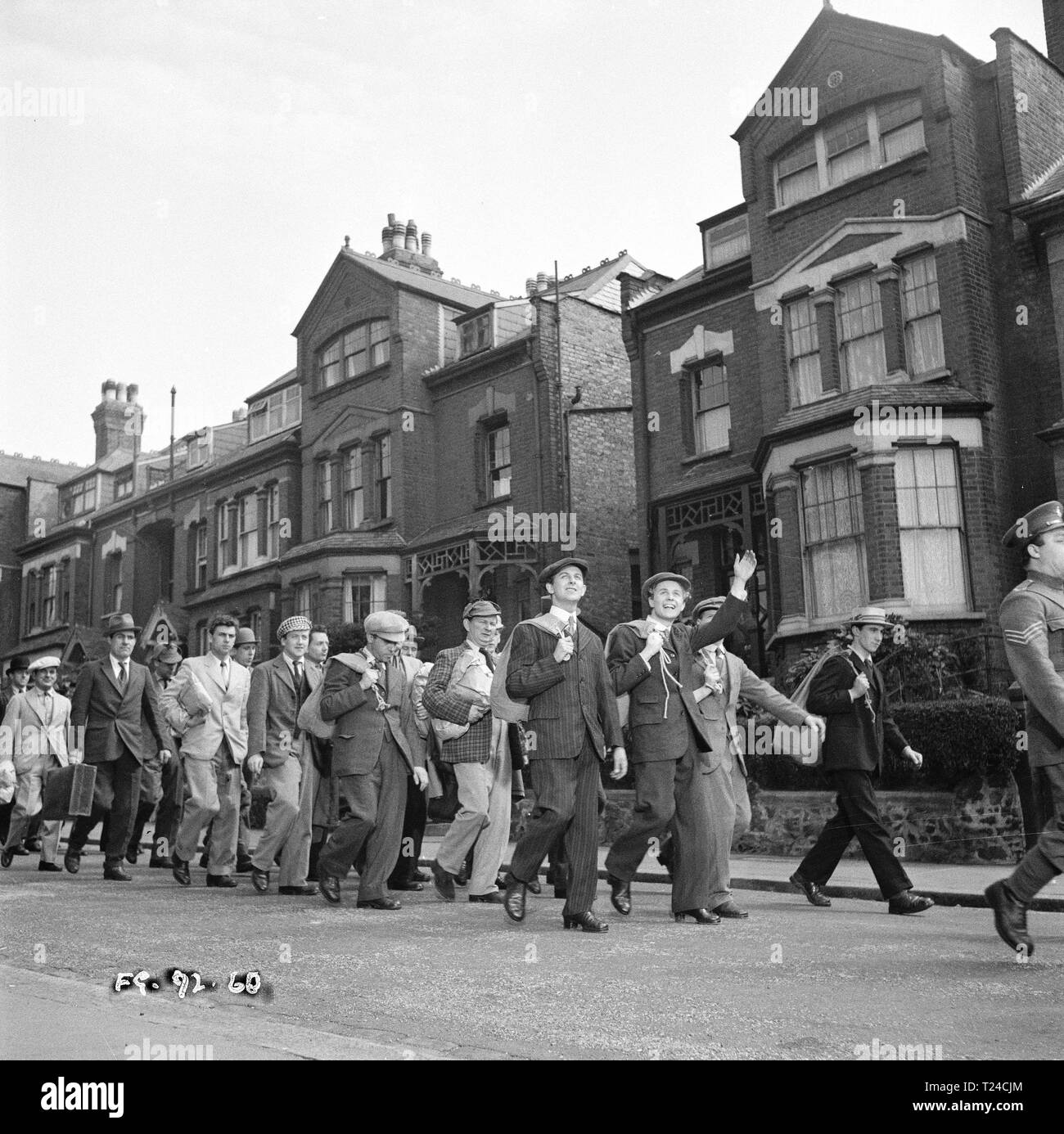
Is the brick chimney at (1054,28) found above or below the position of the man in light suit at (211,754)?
above

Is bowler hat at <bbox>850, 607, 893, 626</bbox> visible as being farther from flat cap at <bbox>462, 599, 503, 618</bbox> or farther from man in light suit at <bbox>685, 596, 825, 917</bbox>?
flat cap at <bbox>462, 599, 503, 618</bbox>

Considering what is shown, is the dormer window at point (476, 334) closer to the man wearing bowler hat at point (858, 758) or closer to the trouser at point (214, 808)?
the trouser at point (214, 808)

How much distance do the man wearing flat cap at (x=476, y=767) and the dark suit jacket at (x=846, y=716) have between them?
227 cm

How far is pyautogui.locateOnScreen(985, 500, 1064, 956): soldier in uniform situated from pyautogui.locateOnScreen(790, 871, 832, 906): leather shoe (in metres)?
2.75

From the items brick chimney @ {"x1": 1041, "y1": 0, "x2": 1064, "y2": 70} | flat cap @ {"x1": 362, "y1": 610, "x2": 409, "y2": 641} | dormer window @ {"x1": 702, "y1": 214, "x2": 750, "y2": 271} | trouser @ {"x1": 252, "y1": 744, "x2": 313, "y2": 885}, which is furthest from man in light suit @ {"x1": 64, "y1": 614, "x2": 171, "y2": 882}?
brick chimney @ {"x1": 1041, "y1": 0, "x2": 1064, "y2": 70}

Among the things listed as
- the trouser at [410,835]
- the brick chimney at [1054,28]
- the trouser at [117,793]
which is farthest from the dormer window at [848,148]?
the trouser at [117,793]

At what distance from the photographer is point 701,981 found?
5566 mm

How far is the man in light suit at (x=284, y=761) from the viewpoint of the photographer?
977 centimetres

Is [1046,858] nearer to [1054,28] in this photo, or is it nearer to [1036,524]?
[1036,524]

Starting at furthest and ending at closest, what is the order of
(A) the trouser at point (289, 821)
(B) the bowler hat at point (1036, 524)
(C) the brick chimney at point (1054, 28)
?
(C) the brick chimney at point (1054, 28), (A) the trouser at point (289, 821), (B) the bowler hat at point (1036, 524)

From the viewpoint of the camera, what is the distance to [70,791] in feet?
35.9

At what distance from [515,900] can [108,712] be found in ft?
17.6
